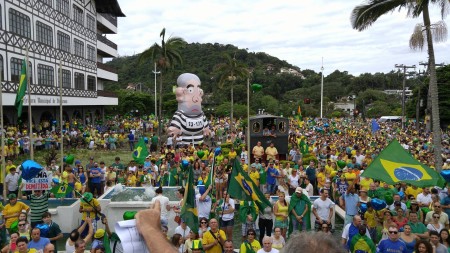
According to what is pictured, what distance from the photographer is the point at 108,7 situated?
42.7m

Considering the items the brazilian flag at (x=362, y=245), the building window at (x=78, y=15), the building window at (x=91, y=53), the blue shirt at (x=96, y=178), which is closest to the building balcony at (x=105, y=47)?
the building window at (x=91, y=53)

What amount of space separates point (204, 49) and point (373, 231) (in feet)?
291

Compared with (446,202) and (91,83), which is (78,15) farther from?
(446,202)

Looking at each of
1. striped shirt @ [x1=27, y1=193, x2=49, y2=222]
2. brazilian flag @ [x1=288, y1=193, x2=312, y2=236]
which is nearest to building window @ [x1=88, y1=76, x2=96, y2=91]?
striped shirt @ [x1=27, y1=193, x2=49, y2=222]

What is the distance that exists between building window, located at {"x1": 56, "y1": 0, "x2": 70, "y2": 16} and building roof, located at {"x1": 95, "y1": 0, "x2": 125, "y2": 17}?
8.04 metres

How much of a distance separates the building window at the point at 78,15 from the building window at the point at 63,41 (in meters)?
2.91

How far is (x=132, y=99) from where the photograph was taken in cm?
5925

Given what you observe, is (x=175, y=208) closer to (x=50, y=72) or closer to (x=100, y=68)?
(x=50, y=72)

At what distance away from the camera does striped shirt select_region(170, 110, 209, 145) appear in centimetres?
2542

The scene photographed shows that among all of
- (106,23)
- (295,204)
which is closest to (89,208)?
(295,204)

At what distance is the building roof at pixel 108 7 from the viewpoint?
41.1 m

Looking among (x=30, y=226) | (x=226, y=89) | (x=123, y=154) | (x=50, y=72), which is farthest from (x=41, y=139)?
(x=226, y=89)

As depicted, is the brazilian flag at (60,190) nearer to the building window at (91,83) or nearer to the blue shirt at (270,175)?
the blue shirt at (270,175)

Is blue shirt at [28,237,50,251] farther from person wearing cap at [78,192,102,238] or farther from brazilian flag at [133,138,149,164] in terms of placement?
brazilian flag at [133,138,149,164]
